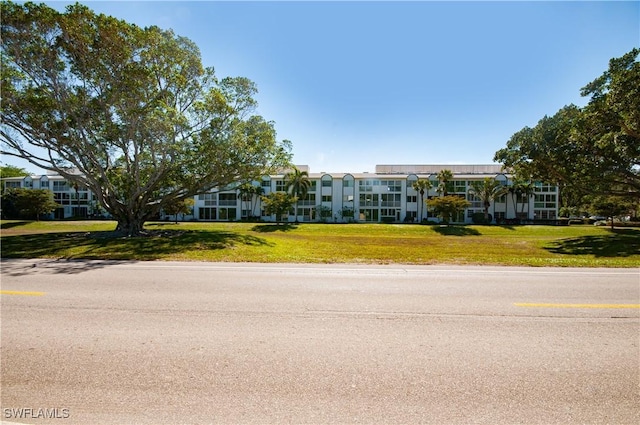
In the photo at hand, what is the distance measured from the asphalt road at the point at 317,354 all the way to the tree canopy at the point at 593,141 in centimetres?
1797

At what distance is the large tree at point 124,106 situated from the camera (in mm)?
18438

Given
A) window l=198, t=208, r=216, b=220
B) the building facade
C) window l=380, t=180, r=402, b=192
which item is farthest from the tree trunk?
window l=380, t=180, r=402, b=192

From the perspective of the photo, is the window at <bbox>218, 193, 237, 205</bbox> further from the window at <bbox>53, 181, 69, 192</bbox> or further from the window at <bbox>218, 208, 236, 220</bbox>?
the window at <bbox>53, 181, 69, 192</bbox>

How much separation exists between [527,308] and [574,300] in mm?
1527

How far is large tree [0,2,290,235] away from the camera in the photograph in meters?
18.4

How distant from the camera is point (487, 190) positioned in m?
55.5

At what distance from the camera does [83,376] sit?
3.71 meters

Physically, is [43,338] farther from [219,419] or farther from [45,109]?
[45,109]

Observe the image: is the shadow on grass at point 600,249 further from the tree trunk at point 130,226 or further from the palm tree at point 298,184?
the palm tree at point 298,184

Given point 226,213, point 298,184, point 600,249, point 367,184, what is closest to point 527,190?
point 367,184

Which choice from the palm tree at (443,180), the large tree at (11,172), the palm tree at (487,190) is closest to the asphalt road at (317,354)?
the palm tree at (443,180)

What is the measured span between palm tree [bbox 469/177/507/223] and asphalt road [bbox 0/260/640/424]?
52391 mm

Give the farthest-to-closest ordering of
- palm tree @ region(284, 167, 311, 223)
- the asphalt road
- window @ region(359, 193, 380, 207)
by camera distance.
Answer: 1. window @ region(359, 193, 380, 207)
2. palm tree @ region(284, 167, 311, 223)
3. the asphalt road

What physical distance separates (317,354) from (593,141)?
95.1ft
